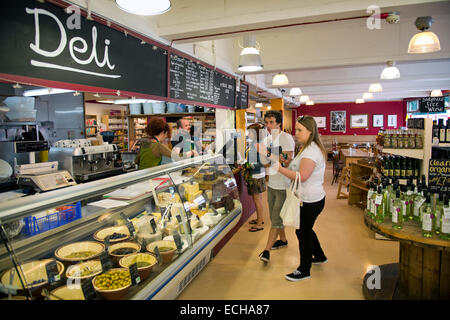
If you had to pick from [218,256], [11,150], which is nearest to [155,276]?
[218,256]

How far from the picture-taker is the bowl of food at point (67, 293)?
168 centimetres

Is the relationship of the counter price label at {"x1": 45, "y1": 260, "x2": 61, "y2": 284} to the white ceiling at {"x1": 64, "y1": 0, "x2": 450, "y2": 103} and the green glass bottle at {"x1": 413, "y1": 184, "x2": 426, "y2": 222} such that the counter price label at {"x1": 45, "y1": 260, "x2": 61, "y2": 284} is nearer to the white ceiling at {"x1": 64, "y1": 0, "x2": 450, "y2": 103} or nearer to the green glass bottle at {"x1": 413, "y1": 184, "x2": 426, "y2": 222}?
the white ceiling at {"x1": 64, "y1": 0, "x2": 450, "y2": 103}

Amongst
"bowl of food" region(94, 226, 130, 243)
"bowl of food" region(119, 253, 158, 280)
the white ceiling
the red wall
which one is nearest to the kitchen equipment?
the white ceiling

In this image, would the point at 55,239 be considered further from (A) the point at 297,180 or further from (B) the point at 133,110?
(B) the point at 133,110

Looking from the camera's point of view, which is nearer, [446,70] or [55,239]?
[55,239]

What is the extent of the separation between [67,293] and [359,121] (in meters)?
19.5

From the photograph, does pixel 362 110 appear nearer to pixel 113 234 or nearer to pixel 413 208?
pixel 413 208

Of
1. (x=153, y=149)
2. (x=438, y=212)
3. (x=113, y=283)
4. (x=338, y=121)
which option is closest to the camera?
(x=113, y=283)

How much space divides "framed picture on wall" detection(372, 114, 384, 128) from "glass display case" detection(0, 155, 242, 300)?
17586 millimetres

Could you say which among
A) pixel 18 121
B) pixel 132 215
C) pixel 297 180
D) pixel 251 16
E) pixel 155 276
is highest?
pixel 251 16

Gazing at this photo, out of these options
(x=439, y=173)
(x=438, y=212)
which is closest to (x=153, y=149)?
(x=438, y=212)

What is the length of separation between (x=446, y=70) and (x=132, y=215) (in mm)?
9645

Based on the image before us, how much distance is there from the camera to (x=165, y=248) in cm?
245

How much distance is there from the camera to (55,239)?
211 cm
